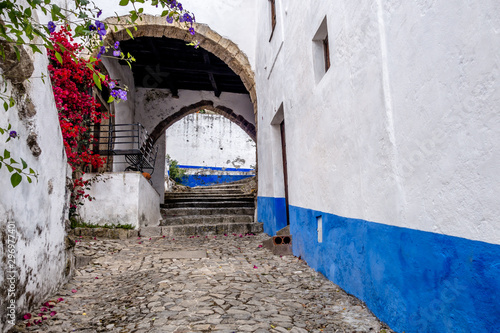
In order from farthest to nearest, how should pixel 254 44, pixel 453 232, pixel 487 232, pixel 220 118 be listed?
pixel 220 118 → pixel 254 44 → pixel 453 232 → pixel 487 232

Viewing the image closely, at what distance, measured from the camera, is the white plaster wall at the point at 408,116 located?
4.15 ft

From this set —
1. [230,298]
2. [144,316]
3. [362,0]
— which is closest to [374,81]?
[362,0]

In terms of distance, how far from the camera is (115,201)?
18.4 ft

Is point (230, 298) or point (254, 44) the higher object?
point (254, 44)

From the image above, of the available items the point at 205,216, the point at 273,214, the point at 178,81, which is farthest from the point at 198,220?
the point at 178,81

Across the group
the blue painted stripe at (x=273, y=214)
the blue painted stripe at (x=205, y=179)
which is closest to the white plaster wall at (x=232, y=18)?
the blue painted stripe at (x=273, y=214)

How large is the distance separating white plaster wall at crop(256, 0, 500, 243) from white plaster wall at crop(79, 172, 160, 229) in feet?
10.9

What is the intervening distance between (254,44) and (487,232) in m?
6.35

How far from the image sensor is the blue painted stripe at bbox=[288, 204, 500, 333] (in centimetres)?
129

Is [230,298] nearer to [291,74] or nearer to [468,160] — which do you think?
[468,160]

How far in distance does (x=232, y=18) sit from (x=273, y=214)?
4.07 metres

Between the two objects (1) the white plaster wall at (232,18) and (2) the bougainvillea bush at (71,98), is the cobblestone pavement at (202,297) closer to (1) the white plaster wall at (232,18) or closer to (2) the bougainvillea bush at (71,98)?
(2) the bougainvillea bush at (71,98)

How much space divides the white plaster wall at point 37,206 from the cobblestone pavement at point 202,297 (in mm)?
221

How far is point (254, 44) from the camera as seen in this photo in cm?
694
